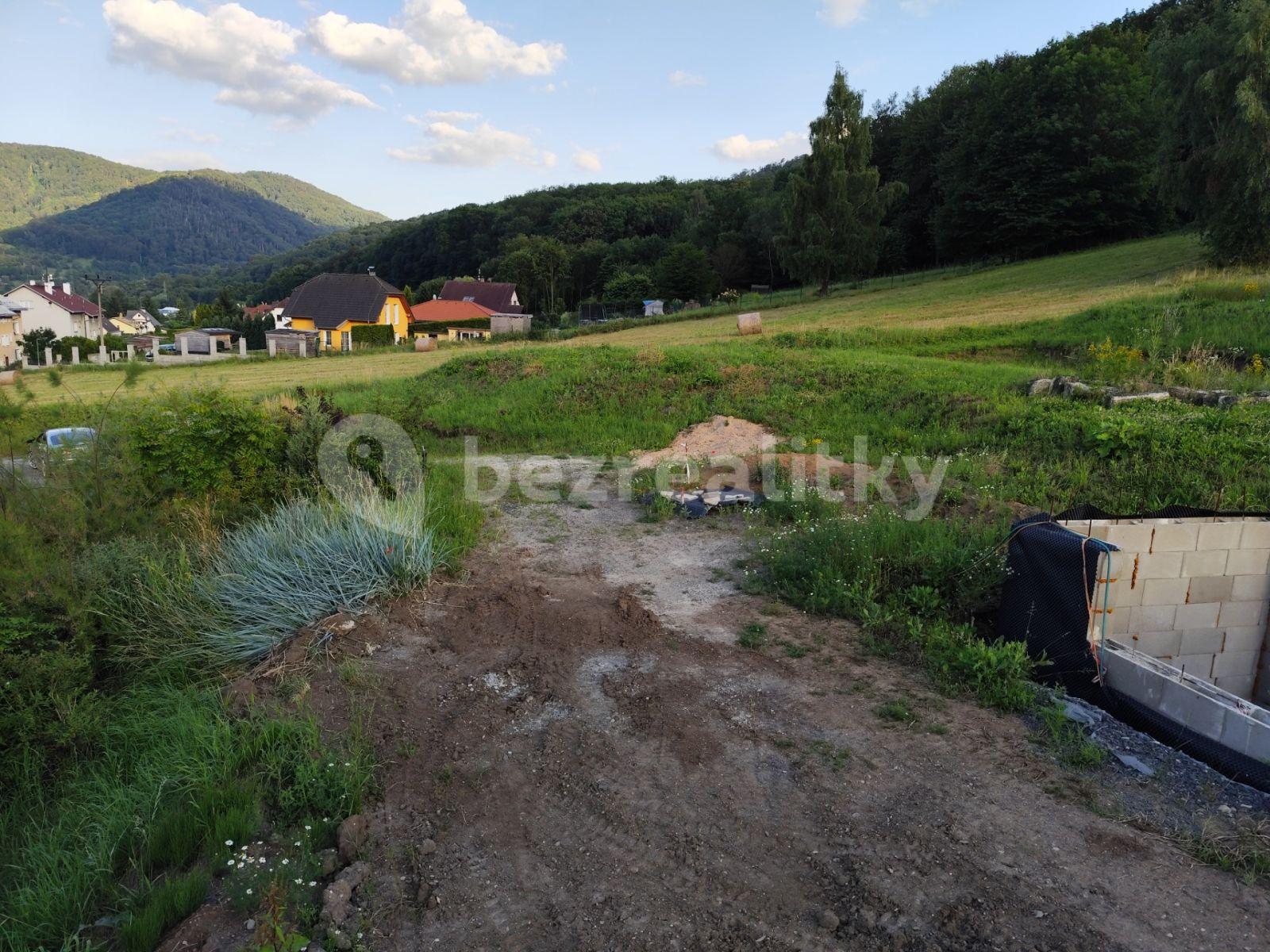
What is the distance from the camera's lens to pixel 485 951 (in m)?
2.76

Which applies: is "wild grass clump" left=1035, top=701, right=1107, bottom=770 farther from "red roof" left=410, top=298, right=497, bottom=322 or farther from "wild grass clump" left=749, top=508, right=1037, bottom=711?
"red roof" left=410, top=298, right=497, bottom=322

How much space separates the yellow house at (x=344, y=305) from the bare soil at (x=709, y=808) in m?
47.2

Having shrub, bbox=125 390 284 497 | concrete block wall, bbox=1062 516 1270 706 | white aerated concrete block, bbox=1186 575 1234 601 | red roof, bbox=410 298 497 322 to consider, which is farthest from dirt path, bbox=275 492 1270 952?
red roof, bbox=410 298 497 322

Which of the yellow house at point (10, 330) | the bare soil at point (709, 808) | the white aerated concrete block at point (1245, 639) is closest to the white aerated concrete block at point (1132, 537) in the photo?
the white aerated concrete block at point (1245, 639)

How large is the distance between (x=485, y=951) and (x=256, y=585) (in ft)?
12.0

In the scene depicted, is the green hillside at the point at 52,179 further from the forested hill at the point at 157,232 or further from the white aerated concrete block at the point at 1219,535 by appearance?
the white aerated concrete block at the point at 1219,535

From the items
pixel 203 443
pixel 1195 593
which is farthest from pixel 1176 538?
pixel 203 443

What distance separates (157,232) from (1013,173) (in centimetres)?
17615

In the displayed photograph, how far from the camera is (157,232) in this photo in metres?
164

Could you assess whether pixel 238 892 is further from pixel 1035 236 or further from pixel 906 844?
pixel 1035 236

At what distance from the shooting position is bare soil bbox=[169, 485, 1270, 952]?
9.34ft

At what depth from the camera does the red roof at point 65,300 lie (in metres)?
57.5

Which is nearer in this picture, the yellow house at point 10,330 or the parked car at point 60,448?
the parked car at point 60,448

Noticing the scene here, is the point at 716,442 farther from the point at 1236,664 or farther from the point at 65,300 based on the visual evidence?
the point at 65,300
